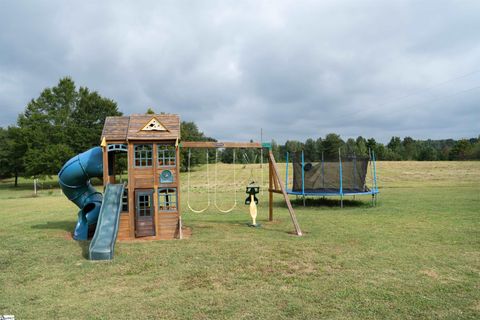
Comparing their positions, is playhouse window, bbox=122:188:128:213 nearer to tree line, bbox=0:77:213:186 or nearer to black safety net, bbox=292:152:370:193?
black safety net, bbox=292:152:370:193

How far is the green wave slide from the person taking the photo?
290 inches

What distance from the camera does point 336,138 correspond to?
78.8 m

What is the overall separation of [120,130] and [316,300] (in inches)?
295

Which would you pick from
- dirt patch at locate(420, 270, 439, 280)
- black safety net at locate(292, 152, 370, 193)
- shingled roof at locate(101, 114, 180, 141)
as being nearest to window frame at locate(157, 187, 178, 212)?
shingled roof at locate(101, 114, 180, 141)

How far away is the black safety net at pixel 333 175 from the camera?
16.8 metres

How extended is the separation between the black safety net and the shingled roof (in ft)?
28.7

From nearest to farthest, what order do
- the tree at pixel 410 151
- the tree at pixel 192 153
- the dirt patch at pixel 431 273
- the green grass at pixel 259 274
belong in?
the green grass at pixel 259 274, the dirt patch at pixel 431 273, the tree at pixel 192 153, the tree at pixel 410 151

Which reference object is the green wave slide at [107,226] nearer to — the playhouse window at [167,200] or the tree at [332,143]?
the playhouse window at [167,200]

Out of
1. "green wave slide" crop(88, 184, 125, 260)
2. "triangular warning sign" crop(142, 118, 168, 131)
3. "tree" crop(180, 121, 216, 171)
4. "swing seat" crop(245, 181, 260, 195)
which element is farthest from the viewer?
"tree" crop(180, 121, 216, 171)

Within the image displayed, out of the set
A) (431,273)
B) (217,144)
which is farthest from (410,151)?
(431,273)

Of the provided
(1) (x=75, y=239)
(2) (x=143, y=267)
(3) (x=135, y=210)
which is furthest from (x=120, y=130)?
(2) (x=143, y=267)

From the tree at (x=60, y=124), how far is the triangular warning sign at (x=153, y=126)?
97.3 ft

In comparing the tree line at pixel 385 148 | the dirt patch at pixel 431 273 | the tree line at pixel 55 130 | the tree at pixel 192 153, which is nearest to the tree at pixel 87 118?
the tree line at pixel 55 130

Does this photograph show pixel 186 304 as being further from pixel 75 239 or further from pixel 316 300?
pixel 75 239
